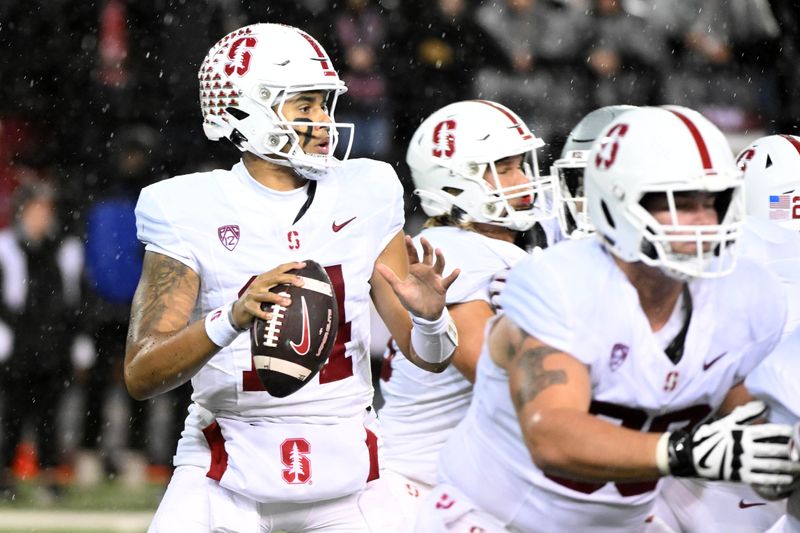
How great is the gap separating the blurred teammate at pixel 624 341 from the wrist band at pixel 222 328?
58cm

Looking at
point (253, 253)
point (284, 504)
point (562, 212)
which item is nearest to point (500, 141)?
point (562, 212)

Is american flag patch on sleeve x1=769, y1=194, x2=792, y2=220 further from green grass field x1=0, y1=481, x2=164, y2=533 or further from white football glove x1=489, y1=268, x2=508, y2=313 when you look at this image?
green grass field x1=0, y1=481, x2=164, y2=533

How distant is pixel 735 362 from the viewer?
9.34ft

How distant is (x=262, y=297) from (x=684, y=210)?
925 millimetres

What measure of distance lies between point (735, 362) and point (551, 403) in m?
0.43

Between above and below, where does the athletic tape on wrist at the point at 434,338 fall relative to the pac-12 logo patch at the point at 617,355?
below

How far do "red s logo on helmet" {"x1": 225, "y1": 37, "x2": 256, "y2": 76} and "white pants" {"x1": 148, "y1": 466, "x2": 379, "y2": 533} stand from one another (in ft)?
3.34

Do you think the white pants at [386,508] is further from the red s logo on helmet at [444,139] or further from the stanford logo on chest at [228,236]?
the red s logo on helmet at [444,139]

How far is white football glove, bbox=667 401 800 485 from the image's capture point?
2502 millimetres

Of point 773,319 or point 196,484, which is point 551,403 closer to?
point 773,319

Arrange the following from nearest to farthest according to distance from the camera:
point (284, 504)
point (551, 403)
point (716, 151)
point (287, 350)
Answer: point (551, 403), point (716, 151), point (287, 350), point (284, 504)

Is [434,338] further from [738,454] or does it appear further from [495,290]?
[738,454]

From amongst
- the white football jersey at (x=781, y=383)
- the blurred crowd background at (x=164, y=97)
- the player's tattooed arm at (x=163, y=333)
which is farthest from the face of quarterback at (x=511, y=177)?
the blurred crowd background at (x=164, y=97)

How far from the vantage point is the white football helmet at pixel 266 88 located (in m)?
3.72
